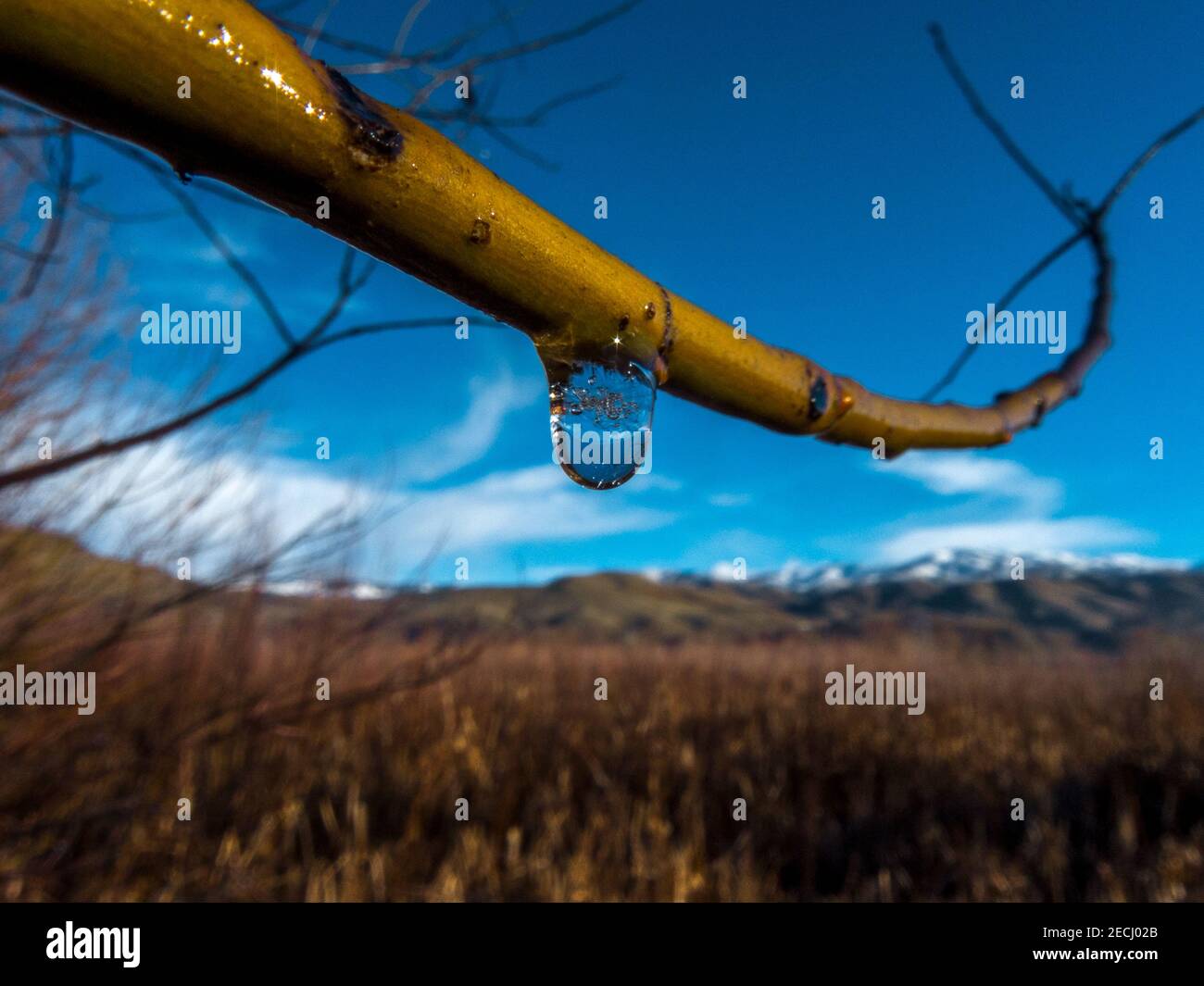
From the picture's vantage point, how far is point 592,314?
0.38m

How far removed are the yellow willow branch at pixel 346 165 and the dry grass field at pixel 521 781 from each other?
2.41 meters

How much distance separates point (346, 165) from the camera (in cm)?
31

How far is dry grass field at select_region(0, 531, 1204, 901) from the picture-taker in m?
2.92

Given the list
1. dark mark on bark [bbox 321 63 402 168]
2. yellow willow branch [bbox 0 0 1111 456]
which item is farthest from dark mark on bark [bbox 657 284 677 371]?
dark mark on bark [bbox 321 63 402 168]

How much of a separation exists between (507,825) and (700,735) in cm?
170

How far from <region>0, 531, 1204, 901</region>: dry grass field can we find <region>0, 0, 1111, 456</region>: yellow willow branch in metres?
2.41

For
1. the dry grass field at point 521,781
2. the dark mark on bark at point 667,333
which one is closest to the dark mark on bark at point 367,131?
the dark mark on bark at point 667,333

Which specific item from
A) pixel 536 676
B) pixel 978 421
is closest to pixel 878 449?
pixel 978 421

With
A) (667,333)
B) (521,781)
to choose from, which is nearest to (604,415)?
(667,333)

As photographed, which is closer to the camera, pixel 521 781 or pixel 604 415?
pixel 604 415

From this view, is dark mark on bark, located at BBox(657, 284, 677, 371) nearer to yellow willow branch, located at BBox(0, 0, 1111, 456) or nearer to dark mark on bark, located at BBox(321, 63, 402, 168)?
yellow willow branch, located at BBox(0, 0, 1111, 456)

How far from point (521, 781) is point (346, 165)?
4488 millimetres

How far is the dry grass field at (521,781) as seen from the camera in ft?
9.59

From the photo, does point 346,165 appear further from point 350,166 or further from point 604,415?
point 604,415
